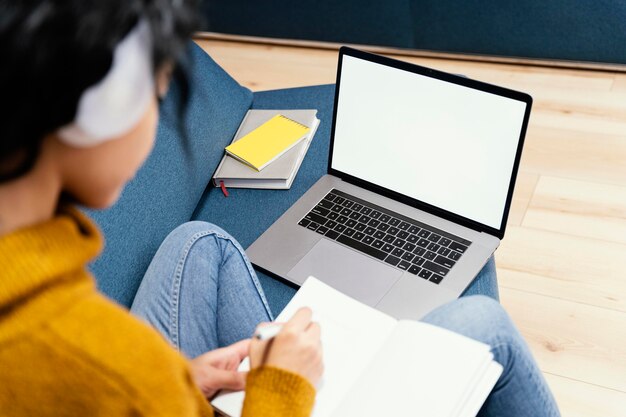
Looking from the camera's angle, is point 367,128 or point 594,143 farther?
point 594,143

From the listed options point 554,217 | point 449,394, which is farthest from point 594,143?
point 449,394

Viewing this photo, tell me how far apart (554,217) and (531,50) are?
2.82ft

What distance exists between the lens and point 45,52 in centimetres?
48

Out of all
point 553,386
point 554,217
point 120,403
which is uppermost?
point 120,403

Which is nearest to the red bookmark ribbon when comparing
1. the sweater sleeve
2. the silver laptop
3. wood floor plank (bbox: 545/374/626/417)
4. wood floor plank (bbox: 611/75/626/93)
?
the silver laptop

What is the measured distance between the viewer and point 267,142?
5.24 ft

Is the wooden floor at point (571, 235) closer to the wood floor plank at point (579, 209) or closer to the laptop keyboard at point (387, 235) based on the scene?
the wood floor plank at point (579, 209)

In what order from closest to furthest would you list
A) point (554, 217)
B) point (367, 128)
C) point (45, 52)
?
point (45, 52) → point (367, 128) → point (554, 217)

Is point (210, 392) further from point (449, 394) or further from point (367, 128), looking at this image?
point (367, 128)

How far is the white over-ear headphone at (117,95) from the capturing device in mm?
525

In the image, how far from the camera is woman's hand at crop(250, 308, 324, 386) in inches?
34.9

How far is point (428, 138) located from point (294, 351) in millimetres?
579

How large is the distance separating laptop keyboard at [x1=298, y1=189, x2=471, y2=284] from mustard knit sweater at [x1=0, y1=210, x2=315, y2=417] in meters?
0.68

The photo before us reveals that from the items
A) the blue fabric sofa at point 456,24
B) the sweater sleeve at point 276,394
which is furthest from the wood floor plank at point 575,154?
the sweater sleeve at point 276,394
